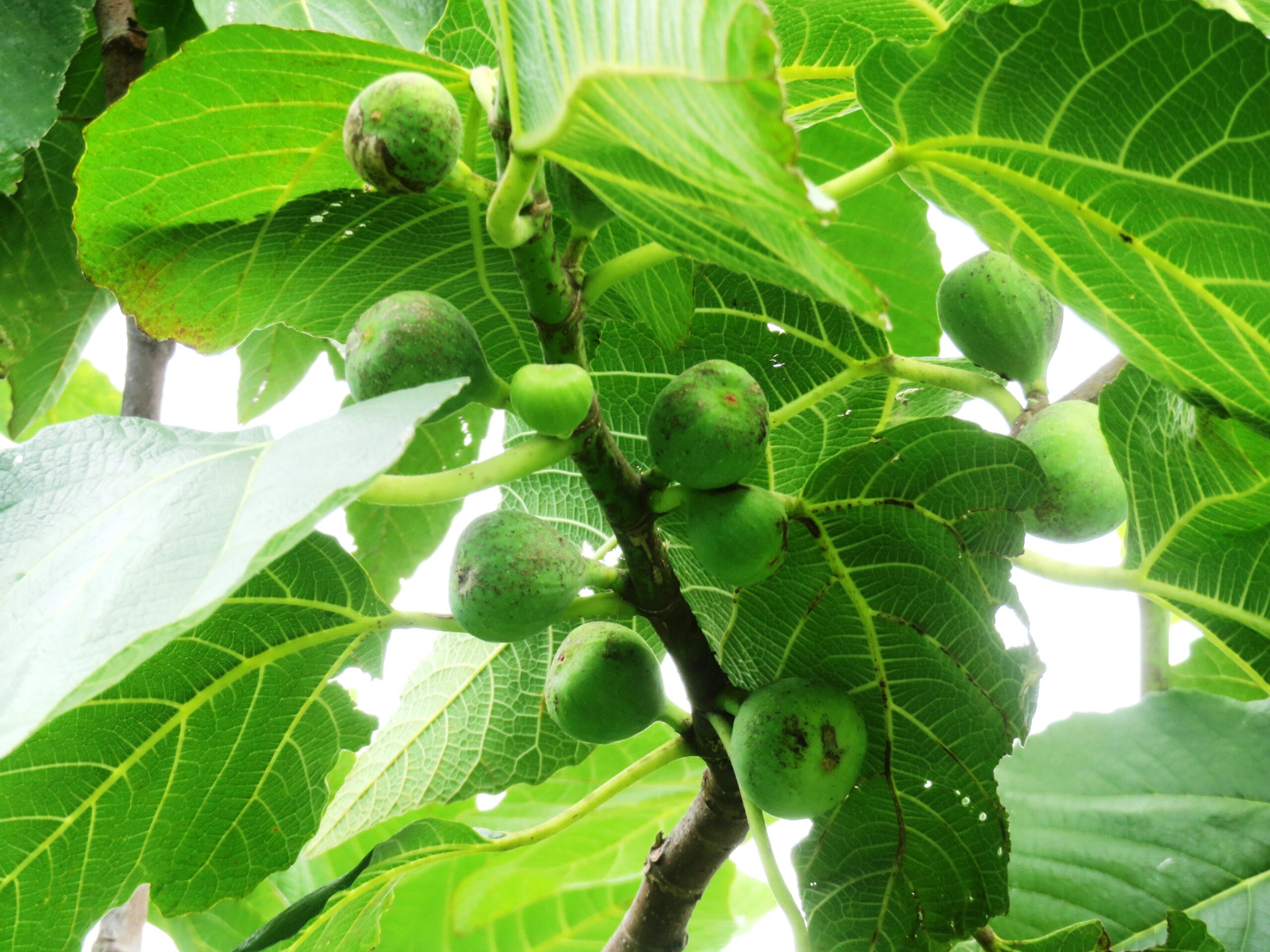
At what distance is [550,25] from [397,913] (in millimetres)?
1484

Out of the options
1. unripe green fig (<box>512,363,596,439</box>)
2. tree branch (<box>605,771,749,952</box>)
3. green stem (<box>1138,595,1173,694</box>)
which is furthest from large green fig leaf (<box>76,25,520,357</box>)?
green stem (<box>1138,595,1173,694</box>)

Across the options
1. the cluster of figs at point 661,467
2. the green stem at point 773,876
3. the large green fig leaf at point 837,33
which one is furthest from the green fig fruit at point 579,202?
the green stem at point 773,876

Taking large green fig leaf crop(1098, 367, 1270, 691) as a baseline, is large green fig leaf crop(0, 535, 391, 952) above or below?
below

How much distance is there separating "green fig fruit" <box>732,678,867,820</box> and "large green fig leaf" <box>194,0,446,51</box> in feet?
2.44

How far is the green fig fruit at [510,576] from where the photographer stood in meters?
0.87

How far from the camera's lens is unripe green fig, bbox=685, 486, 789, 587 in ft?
2.93

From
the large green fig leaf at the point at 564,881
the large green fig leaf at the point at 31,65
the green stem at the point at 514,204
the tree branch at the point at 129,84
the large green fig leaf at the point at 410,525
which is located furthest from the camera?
the large green fig leaf at the point at 410,525

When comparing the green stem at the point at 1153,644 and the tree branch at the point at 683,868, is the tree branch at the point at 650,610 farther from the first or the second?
the green stem at the point at 1153,644

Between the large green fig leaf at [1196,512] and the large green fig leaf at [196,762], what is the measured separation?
0.77m

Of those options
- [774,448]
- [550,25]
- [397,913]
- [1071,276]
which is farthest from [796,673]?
[397,913]

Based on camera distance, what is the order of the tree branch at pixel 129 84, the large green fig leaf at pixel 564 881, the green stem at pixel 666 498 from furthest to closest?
the large green fig leaf at pixel 564 881 < the tree branch at pixel 129 84 < the green stem at pixel 666 498

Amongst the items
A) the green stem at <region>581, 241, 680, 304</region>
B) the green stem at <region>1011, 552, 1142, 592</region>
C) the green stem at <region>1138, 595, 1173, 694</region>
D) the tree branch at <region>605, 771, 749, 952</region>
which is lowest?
the tree branch at <region>605, 771, 749, 952</region>

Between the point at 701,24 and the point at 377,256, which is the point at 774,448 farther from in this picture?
the point at 701,24

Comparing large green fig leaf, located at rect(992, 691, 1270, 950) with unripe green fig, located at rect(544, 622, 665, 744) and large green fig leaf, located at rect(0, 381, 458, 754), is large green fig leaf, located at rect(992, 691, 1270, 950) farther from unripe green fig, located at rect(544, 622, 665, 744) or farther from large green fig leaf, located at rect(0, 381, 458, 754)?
large green fig leaf, located at rect(0, 381, 458, 754)
